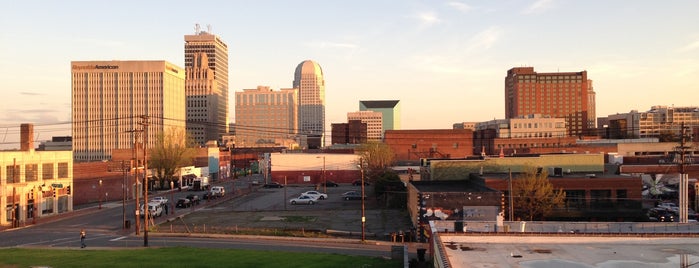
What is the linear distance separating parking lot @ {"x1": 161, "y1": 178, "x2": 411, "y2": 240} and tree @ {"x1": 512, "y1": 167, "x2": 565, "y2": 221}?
10.3 meters

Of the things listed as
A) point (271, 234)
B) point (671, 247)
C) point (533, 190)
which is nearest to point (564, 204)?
point (533, 190)

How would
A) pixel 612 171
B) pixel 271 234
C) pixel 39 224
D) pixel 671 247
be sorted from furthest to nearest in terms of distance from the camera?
pixel 612 171 → pixel 39 224 → pixel 271 234 → pixel 671 247

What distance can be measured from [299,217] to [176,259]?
25277 millimetres

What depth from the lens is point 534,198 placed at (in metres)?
49.4

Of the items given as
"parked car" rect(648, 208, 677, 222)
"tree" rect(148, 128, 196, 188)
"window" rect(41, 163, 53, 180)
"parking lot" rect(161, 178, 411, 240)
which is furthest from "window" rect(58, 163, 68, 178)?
"parked car" rect(648, 208, 677, 222)

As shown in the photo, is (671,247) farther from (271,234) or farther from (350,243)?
(271,234)

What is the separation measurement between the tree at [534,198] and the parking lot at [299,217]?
A: 404 inches

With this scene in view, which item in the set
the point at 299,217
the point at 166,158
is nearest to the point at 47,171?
the point at 299,217

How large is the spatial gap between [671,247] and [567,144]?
10867 centimetres

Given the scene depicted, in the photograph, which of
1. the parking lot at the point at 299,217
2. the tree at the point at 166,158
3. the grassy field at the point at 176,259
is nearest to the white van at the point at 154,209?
the parking lot at the point at 299,217

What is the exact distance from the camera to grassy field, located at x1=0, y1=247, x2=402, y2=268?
109ft

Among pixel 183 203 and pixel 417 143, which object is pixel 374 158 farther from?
pixel 417 143

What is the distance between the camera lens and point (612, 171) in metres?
69.1

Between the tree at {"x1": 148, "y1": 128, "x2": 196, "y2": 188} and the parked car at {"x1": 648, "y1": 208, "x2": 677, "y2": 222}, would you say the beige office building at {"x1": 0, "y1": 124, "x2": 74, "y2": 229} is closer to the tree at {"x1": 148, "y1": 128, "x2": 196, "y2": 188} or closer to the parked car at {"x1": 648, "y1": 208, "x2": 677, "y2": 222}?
the tree at {"x1": 148, "y1": 128, "x2": 196, "y2": 188}
